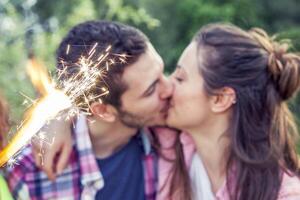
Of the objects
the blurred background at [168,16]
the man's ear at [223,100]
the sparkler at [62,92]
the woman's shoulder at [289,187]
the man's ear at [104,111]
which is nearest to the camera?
the sparkler at [62,92]

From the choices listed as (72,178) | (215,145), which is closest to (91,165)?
(72,178)

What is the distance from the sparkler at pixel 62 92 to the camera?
4.78ft

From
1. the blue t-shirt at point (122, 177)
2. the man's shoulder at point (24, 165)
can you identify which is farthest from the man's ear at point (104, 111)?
the man's shoulder at point (24, 165)

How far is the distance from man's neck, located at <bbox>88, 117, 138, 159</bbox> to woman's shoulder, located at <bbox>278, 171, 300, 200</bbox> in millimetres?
521

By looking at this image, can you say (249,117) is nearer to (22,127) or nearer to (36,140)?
(36,140)

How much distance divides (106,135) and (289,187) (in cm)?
62

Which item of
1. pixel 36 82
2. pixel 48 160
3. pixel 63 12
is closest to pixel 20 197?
pixel 48 160

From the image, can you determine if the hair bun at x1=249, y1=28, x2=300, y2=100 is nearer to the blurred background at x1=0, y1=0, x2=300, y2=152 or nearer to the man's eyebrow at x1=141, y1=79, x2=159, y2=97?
the man's eyebrow at x1=141, y1=79, x2=159, y2=97

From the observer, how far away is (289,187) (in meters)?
1.95

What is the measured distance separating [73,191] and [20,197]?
0.17 meters

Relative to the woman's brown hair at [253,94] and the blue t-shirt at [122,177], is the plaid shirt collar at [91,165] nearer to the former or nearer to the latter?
the blue t-shirt at [122,177]

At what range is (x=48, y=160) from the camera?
79.5 inches

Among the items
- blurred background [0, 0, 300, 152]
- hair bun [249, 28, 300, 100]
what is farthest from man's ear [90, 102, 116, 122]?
blurred background [0, 0, 300, 152]

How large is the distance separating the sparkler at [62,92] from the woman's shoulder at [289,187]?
2.05ft
